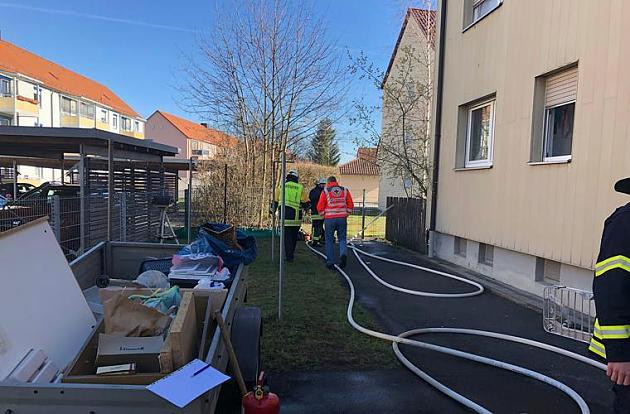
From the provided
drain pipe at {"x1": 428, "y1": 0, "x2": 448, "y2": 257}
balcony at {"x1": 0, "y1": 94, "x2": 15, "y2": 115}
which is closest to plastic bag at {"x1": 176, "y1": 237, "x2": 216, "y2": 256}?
drain pipe at {"x1": 428, "y1": 0, "x2": 448, "y2": 257}

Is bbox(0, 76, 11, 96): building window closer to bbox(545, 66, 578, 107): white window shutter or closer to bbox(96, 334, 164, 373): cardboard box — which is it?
bbox(545, 66, 578, 107): white window shutter

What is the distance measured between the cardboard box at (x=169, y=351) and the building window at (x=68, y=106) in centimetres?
5080

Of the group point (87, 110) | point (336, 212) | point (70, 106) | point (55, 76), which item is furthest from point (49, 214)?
point (55, 76)

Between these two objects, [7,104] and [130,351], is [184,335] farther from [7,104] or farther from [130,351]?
[7,104]

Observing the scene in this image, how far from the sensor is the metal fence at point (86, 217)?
6645mm

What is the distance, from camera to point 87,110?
50812 millimetres

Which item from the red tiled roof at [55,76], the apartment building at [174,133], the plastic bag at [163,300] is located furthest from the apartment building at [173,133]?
the plastic bag at [163,300]

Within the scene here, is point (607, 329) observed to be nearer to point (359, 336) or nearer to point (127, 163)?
point (359, 336)

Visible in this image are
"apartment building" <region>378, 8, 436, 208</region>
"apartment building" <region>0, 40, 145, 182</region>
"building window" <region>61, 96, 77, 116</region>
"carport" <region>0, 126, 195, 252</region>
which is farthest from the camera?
"building window" <region>61, 96, 77, 116</region>

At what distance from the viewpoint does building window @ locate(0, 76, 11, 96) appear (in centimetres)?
3822

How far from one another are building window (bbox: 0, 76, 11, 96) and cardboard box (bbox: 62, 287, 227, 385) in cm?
4417

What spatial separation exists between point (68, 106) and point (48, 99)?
3255mm

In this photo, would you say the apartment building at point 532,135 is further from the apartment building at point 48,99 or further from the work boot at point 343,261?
the apartment building at point 48,99

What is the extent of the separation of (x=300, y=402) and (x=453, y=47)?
26.8ft
